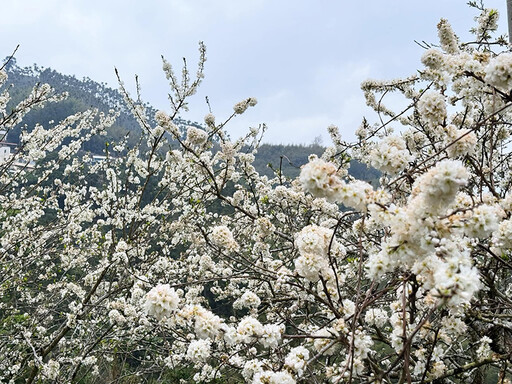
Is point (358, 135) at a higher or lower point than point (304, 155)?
lower

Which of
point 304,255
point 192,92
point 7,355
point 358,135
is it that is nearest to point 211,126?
point 192,92

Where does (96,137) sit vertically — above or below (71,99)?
below

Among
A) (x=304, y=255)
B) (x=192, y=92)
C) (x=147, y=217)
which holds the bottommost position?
(x=304, y=255)

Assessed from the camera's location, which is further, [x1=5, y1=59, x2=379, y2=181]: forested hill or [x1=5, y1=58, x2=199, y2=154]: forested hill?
[x1=5, y1=58, x2=199, y2=154]: forested hill

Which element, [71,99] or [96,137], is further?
[71,99]

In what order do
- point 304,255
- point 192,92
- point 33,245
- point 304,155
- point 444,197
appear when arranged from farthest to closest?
point 304,155
point 33,245
point 192,92
point 304,255
point 444,197

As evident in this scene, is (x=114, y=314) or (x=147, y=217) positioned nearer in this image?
(x=114, y=314)

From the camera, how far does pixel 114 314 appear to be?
4.85m

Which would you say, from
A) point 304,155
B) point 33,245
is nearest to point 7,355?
point 33,245

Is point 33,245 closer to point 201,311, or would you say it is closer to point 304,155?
point 201,311

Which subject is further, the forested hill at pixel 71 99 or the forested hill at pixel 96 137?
the forested hill at pixel 71 99

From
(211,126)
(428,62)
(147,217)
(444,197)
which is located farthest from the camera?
(147,217)

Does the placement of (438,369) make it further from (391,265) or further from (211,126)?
(211,126)

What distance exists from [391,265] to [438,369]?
3.99 feet
